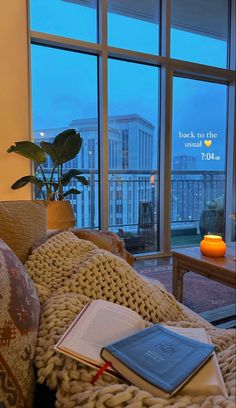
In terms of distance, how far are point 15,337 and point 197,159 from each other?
12.5 feet

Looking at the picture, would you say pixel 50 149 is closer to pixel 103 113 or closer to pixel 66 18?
pixel 103 113

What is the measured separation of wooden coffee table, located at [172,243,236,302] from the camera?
176 centimetres

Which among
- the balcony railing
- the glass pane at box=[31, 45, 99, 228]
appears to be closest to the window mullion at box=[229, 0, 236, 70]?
the balcony railing

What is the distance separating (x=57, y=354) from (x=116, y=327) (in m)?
0.16

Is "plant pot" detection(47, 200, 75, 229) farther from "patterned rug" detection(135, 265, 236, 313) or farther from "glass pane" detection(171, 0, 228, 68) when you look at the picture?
"glass pane" detection(171, 0, 228, 68)

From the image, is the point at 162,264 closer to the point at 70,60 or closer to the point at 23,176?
the point at 23,176

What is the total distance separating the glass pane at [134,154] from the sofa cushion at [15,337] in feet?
9.58

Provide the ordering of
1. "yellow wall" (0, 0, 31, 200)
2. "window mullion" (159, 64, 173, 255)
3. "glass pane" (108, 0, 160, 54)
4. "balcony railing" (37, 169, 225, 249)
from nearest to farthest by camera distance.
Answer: "yellow wall" (0, 0, 31, 200), "glass pane" (108, 0, 160, 54), "balcony railing" (37, 169, 225, 249), "window mullion" (159, 64, 173, 255)

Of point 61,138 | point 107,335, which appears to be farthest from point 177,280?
point 107,335

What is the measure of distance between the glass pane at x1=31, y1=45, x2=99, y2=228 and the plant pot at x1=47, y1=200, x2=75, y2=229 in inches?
33.1

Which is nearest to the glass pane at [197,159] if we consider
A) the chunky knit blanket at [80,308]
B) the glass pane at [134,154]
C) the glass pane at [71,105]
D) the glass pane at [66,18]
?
the glass pane at [134,154]

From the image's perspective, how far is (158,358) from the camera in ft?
2.00

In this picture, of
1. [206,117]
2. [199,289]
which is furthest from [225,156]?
[199,289]

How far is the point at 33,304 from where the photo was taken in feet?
2.35
